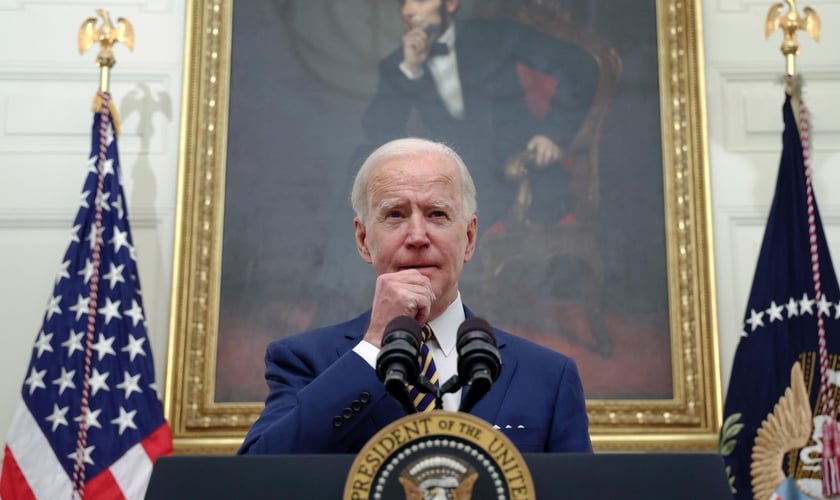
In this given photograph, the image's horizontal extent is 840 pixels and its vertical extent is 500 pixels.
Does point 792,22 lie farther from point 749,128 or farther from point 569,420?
point 569,420

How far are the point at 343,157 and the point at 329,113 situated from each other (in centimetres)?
27

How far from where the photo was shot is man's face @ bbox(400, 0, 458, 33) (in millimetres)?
6012

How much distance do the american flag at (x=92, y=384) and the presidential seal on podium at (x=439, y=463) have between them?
3.68 m

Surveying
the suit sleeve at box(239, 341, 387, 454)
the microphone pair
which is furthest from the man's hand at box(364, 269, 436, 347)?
the microphone pair

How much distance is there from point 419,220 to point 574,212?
3.08m

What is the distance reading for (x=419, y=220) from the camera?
2.81 meters

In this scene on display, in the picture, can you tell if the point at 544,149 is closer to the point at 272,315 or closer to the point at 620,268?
the point at 620,268

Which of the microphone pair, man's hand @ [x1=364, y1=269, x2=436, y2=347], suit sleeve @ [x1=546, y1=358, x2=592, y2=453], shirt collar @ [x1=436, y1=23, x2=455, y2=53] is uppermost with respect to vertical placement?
shirt collar @ [x1=436, y1=23, x2=455, y2=53]

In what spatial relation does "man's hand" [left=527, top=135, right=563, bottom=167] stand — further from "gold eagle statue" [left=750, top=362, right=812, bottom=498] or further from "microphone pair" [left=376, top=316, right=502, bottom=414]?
"microphone pair" [left=376, top=316, right=502, bottom=414]

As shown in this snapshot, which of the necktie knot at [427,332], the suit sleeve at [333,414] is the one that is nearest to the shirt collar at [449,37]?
the necktie knot at [427,332]

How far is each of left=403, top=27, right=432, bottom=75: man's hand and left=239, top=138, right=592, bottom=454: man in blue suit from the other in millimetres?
2994

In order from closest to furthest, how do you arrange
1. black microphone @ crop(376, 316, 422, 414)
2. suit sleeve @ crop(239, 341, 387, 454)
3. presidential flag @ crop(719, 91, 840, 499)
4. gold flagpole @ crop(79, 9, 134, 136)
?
1. black microphone @ crop(376, 316, 422, 414)
2. suit sleeve @ crop(239, 341, 387, 454)
3. presidential flag @ crop(719, 91, 840, 499)
4. gold flagpole @ crop(79, 9, 134, 136)

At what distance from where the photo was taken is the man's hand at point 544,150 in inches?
230

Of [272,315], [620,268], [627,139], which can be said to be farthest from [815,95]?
[272,315]
